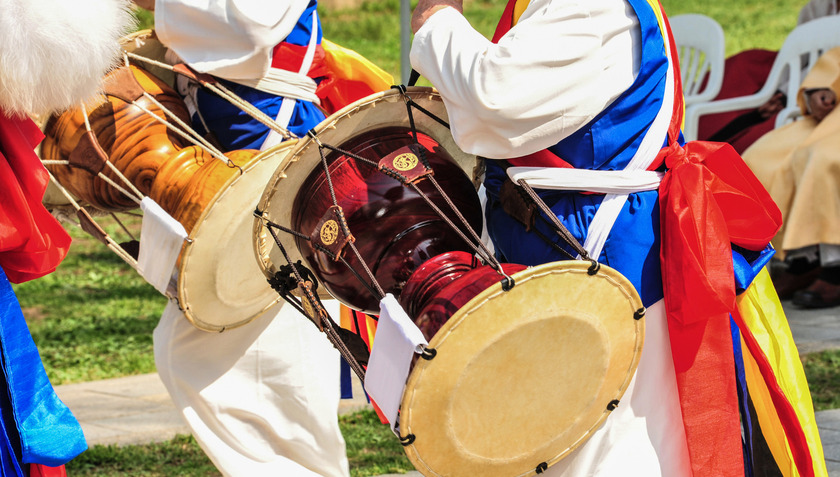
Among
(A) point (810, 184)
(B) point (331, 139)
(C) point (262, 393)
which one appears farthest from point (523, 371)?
(A) point (810, 184)

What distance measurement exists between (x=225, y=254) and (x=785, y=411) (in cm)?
142

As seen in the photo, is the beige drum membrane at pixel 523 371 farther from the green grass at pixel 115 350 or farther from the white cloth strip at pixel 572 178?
the green grass at pixel 115 350

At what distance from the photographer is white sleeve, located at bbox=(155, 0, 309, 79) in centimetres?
265

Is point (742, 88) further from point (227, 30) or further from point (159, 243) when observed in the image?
point (159, 243)

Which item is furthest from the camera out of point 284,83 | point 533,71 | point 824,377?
point 824,377

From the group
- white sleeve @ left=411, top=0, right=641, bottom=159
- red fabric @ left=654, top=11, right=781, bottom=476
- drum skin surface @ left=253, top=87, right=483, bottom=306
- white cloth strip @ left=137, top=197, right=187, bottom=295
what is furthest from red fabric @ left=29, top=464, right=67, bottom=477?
red fabric @ left=654, top=11, right=781, bottom=476

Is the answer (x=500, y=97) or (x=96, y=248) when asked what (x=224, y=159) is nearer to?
(x=500, y=97)

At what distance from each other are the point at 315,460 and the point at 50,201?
1151mm

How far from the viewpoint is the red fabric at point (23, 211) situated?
6.84 feet

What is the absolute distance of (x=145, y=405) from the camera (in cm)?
439

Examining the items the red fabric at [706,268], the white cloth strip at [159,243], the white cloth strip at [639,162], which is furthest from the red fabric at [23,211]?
the red fabric at [706,268]

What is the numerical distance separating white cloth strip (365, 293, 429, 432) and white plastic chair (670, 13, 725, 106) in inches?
194

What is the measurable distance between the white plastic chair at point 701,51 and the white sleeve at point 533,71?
4699 mm

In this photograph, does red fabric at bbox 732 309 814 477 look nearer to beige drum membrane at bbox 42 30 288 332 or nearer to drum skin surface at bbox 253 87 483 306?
drum skin surface at bbox 253 87 483 306
